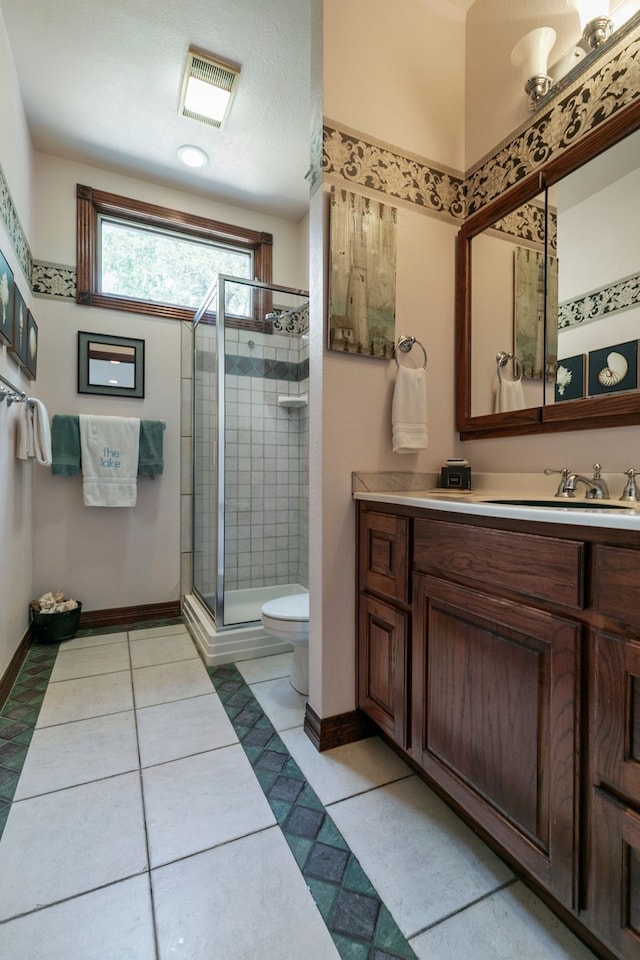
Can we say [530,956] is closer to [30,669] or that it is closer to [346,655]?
[346,655]

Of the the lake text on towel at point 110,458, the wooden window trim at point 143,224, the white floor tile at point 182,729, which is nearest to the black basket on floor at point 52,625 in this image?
the the lake text on towel at point 110,458

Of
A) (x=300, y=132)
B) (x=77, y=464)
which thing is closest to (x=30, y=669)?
(x=77, y=464)

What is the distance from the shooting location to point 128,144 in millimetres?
2406

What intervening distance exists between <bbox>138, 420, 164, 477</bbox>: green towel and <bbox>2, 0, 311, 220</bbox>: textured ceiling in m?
1.59

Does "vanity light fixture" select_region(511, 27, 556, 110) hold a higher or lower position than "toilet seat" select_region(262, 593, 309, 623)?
higher

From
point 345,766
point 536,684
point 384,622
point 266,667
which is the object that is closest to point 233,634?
point 266,667

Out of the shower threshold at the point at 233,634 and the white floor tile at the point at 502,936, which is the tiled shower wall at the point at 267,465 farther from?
the white floor tile at the point at 502,936

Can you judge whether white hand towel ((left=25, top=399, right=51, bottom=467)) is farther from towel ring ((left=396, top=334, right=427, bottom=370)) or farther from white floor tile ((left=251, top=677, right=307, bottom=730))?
towel ring ((left=396, top=334, right=427, bottom=370))

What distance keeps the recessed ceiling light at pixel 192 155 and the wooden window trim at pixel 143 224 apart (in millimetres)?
342

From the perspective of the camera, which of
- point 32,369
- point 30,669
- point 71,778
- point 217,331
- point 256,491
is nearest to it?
point 71,778

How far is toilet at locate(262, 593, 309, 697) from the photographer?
180 cm

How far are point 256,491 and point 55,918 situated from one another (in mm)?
2122

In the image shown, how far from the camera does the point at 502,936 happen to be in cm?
90

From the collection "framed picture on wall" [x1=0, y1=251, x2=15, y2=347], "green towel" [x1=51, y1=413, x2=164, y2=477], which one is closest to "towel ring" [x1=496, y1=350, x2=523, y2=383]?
"framed picture on wall" [x1=0, y1=251, x2=15, y2=347]
